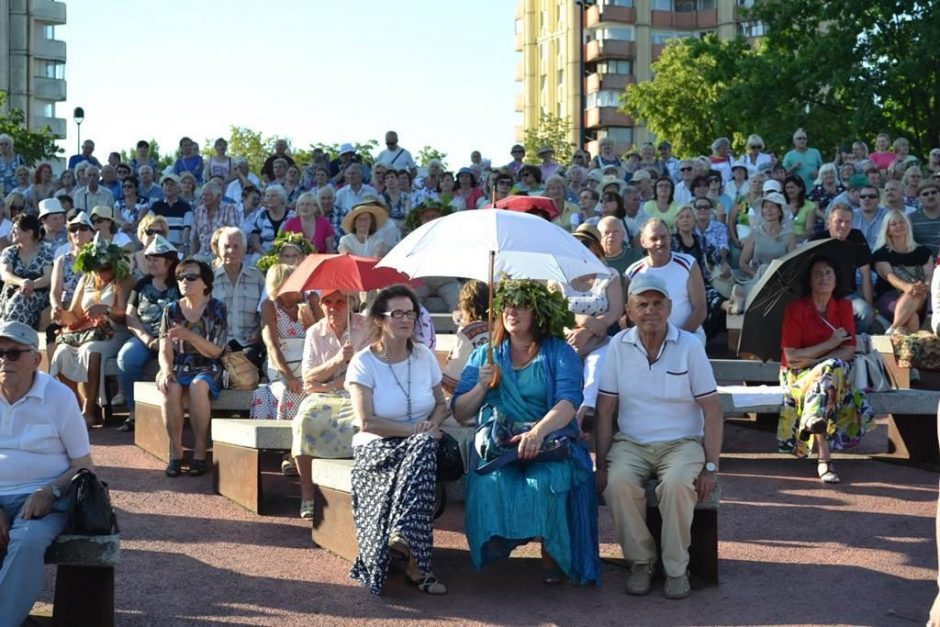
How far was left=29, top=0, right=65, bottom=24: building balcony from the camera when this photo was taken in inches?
3740

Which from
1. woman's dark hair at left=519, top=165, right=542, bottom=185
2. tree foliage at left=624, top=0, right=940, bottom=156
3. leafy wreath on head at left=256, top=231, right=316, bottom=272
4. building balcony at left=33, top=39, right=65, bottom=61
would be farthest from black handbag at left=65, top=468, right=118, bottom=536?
building balcony at left=33, top=39, right=65, bottom=61

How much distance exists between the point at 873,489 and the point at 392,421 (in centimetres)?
341

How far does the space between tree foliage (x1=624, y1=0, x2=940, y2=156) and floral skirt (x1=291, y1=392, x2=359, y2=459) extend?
27.2m

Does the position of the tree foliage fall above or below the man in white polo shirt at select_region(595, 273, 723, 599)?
above

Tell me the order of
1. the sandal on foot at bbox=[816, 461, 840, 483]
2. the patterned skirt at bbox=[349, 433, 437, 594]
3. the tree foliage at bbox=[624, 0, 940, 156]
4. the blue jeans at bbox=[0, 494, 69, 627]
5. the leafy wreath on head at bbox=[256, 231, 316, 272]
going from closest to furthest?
the blue jeans at bbox=[0, 494, 69, 627], the patterned skirt at bbox=[349, 433, 437, 594], the sandal on foot at bbox=[816, 461, 840, 483], the leafy wreath on head at bbox=[256, 231, 316, 272], the tree foliage at bbox=[624, 0, 940, 156]

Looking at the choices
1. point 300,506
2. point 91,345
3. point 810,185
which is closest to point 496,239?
point 300,506

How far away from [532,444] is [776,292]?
318 centimetres

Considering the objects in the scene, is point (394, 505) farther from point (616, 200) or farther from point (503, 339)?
point (616, 200)

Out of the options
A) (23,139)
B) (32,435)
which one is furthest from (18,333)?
(23,139)

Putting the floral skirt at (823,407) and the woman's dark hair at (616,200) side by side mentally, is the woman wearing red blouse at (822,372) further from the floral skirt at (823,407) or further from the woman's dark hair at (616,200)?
the woman's dark hair at (616,200)

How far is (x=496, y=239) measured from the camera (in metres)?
7.95

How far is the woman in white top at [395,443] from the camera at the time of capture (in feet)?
23.2

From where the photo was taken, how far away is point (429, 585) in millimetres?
7145

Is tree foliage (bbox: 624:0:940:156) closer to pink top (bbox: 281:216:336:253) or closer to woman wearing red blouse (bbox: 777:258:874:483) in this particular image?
pink top (bbox: 281:216:336:253)
